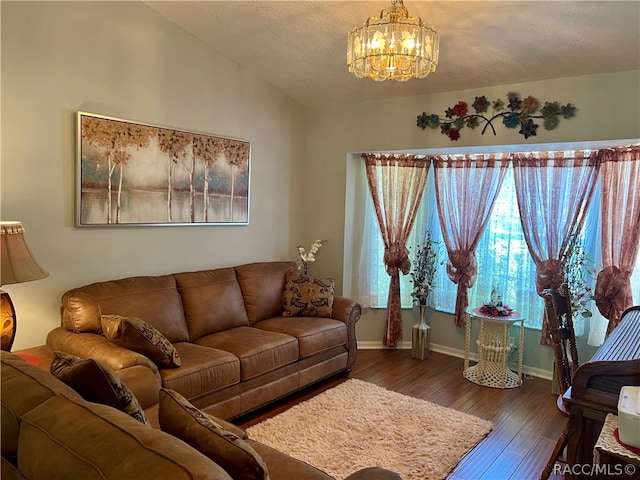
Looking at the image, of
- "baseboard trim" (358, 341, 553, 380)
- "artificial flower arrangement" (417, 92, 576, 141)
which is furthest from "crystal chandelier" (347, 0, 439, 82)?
"baseboard trim" (358, 341, 553, 380)

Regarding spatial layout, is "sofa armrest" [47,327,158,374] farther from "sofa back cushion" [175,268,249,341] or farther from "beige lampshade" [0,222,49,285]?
"sofa back cushion" [175,268,249,341]

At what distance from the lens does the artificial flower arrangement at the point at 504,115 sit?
358 cm

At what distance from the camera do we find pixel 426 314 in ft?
16.4

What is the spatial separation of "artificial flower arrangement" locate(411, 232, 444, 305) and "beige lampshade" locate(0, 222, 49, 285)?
3410 millimetres

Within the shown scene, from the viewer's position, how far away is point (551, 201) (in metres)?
4.12

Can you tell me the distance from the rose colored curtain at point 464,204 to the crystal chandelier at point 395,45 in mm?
2319

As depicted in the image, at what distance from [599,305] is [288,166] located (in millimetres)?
3184

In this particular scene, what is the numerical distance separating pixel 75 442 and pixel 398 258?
13.0 feet

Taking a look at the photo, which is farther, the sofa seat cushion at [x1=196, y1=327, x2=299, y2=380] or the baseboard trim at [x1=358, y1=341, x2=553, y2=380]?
the baseboard trim at [x1=358, y1=341, x2=553, y2=380]

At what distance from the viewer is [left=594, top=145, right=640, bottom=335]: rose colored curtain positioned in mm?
3680

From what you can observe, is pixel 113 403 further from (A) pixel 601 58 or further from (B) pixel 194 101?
(A) pixel 601 58

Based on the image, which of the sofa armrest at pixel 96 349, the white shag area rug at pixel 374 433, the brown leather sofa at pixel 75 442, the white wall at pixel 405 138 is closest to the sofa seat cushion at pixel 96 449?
the brown leather sofa at pixel 75 442

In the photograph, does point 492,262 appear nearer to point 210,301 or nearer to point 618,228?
point 618,228

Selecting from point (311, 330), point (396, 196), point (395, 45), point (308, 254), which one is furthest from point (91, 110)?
point (396, 196)
